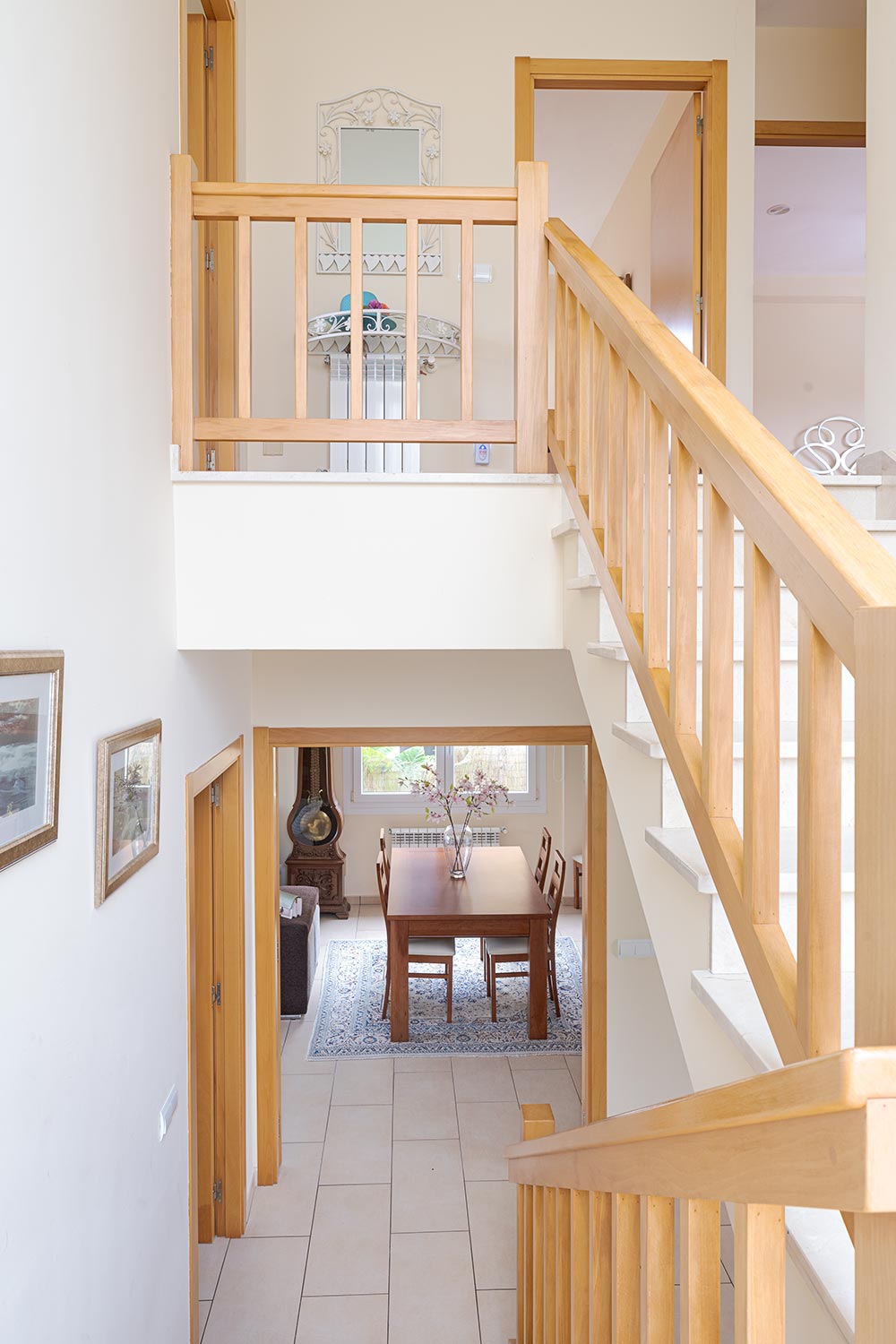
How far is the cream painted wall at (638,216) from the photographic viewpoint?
202 inches

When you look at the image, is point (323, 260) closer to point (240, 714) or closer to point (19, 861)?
point (240, 714)

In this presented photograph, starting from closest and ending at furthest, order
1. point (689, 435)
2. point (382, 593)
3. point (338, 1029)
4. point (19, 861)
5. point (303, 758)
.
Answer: point (689, 435) → point (19, 861) → point (382, 593) → point (338, 1029) → point (303, 758)

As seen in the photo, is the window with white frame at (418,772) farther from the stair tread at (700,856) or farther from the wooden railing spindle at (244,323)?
the stair tread at (700,856)

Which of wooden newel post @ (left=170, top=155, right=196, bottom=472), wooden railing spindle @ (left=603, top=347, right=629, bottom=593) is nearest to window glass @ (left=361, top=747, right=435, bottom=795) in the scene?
wooden newel post @ (left=170, top=155, right=196, bottom=472)

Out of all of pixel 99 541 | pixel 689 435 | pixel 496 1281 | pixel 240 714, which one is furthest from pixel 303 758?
pixel 689 435

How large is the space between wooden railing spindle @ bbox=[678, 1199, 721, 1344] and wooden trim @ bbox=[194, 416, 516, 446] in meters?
1.96

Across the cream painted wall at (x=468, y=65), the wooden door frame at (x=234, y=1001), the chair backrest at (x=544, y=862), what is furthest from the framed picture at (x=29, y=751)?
the chair backrest at (x=544, y=862)

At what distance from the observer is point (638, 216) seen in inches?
232

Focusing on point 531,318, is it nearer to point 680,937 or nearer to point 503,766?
point 680,937

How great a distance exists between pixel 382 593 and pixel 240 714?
1377mm

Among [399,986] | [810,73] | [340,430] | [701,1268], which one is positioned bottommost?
[399,986]

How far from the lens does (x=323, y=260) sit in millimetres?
4086

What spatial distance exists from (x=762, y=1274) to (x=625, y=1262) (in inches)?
20.4

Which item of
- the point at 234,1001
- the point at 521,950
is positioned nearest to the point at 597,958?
the point at 234,1001
